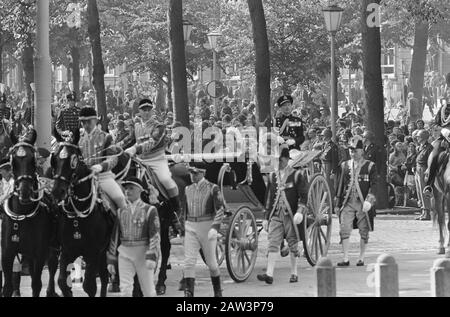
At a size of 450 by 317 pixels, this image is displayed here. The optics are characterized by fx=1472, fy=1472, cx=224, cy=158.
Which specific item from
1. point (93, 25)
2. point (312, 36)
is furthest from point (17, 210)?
point (312, 36)

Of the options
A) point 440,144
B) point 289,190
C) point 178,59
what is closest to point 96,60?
point 178,59

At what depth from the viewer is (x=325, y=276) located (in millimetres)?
14008

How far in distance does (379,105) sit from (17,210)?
16048mm

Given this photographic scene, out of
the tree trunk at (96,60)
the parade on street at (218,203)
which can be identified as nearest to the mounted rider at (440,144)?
the parade on street at (218,203)

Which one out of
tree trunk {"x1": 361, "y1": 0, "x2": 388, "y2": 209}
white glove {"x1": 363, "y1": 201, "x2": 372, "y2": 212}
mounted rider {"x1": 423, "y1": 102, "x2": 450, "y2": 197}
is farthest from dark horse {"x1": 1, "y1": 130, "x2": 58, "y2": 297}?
tree trunk {"x1": 361, "y1": 0, "x2": 388, "y2": 209}

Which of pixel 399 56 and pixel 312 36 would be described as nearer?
pixel 312 36

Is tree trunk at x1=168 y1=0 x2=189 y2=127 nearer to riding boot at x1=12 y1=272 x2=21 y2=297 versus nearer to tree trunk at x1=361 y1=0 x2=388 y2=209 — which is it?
tree trunk at x1=361 y1=0 x2=388 y2=209

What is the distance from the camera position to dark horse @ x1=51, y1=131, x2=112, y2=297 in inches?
647

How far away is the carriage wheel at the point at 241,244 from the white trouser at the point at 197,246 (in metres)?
1.42

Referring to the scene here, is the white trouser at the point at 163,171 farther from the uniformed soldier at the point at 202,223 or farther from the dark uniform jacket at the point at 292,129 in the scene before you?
the dark uniform jacket at the point at 292,129

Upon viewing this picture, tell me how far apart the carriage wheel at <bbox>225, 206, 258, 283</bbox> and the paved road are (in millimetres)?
167

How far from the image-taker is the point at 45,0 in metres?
22.6

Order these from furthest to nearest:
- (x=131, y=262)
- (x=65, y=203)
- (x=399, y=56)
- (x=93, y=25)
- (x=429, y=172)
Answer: (x=399, y=56) → (x=93, y=25) → (x=429, y=172) → (x=65, y=203) → (x=131, y=262)
